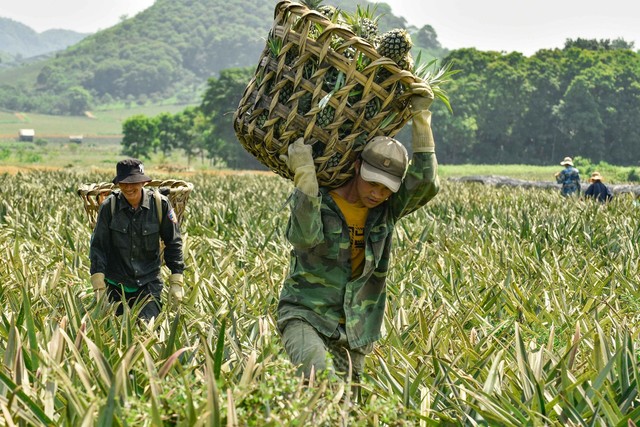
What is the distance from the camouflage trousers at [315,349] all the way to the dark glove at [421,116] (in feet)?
2.94

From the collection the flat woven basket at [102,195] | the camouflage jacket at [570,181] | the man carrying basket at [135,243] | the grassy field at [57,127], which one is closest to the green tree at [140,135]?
the grassy field at [57,127]

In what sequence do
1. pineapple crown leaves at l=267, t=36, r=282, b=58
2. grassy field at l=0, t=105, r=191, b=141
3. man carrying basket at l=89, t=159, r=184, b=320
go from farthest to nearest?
grassy field at l=0, t=105, r=191, b=141 < man carrying basket at l=89, t=159, r=184, b=320 < pineapple crown leaves at l=267, t=36, r=282, b=58

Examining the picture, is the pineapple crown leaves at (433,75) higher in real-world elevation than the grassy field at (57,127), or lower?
higher

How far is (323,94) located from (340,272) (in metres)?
0.83

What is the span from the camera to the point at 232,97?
7588 cm

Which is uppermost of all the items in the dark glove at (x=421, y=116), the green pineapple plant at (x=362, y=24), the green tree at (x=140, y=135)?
the green pineapple plant at (x=362, y=24)

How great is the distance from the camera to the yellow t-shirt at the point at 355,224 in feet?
12.2

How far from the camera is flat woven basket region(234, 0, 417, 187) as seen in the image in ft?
11.0

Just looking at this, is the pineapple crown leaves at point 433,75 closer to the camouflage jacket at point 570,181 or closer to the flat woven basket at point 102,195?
the flat woven basket at point 102,195

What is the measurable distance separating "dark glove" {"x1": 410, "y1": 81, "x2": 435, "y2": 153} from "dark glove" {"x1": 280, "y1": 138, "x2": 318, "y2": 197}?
0.55 metres

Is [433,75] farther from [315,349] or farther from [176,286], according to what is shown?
[176,286]

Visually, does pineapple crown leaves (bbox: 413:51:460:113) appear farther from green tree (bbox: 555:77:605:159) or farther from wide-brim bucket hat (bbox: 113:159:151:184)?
green tree (bbox: 555:77:605:159)

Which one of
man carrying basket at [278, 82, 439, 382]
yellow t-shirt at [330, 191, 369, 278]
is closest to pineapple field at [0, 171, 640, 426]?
man carrying basket at [278, 82, 439, 382]

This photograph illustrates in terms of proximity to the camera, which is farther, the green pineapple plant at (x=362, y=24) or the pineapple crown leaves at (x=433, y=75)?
the pineapple crown leaves at (x=433, y=75)
